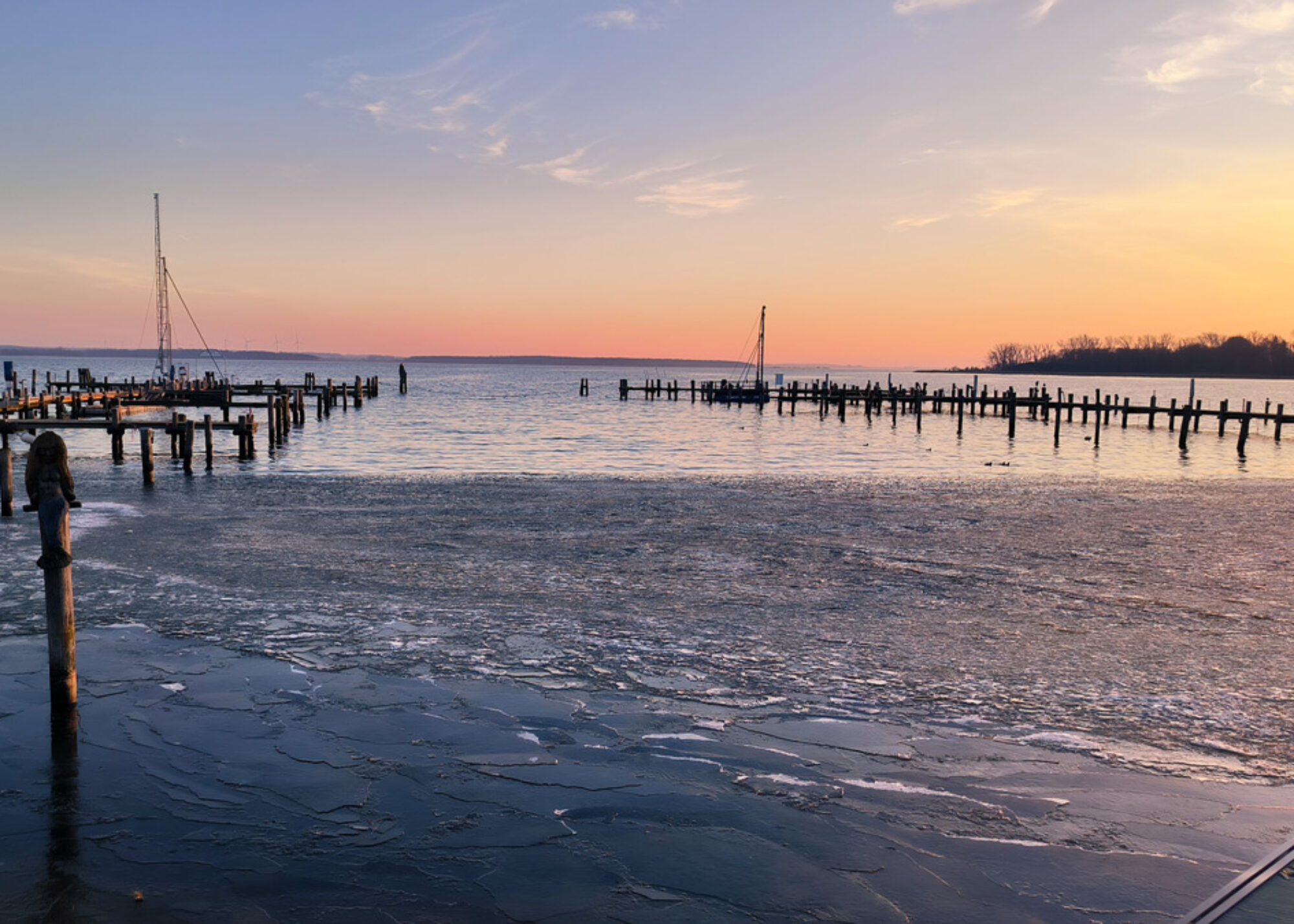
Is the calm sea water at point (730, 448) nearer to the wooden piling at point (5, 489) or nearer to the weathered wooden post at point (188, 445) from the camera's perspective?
the weathered wooden post at point (188, 445)

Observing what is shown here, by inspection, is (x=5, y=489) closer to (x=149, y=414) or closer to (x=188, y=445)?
(x=188, y=445)

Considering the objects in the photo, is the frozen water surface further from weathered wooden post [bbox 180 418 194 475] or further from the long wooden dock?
weathered wooden post [bbox 180 418 194 475]

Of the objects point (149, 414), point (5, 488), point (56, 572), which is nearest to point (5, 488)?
point (5, 488)

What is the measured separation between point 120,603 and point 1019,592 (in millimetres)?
11301

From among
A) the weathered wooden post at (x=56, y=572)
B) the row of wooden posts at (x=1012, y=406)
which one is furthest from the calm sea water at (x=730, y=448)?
the weathered wooden post at (x=56, y=572)

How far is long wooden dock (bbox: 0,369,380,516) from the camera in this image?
25.3 m

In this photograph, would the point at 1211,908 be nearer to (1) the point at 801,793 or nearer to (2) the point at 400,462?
(1) the point at 801,793

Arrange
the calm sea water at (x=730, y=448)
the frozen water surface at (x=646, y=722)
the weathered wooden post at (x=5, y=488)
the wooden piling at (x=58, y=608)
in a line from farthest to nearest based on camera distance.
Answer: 1. the calm sea water at (x=730, y=448)
2. the weathered wooden post at (x=5, y=488)
3. the wooden piling at (x=58, y=608)
4. the frozen water surface at (x=646, y=722)

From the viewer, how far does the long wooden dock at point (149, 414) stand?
83.0 ft

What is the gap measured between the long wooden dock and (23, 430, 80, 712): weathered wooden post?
8777 mm

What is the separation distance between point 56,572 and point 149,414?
191 feet

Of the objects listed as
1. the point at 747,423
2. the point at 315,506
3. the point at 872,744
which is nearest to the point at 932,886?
the point at 872,744

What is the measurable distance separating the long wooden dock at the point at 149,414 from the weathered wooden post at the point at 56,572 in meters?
8.78

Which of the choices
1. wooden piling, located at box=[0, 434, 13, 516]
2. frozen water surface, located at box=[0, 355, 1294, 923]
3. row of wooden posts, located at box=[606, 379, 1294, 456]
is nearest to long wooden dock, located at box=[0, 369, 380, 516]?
wooden piling, located at box=[0, 434, 13, 516]
